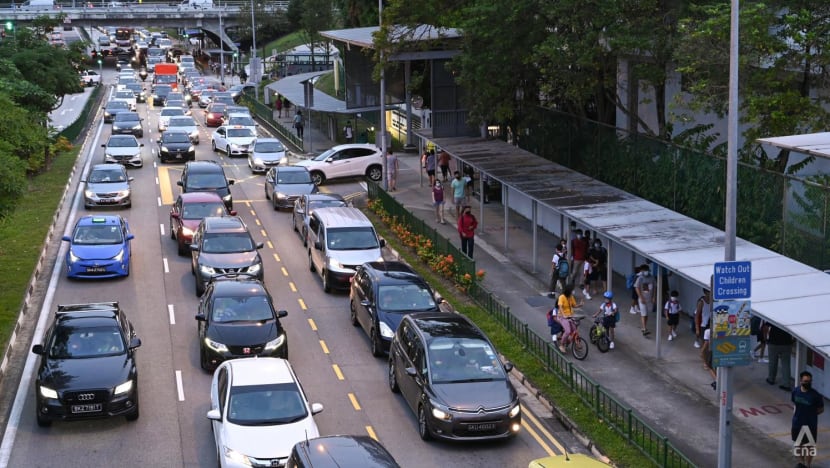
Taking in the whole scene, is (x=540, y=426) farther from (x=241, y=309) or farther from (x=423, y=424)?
(x=241, y=309)

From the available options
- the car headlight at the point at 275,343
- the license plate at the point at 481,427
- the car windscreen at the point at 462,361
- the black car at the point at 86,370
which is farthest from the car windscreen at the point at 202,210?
the license plate at the point at 481,427

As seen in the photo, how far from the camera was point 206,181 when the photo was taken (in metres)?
40.1

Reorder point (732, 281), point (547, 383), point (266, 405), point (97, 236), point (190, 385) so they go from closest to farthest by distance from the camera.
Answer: point (732, 281), point (266, 405), point (547, 383), point (190, 385), point (97, 236)

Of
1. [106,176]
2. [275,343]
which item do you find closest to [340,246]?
[275,343]

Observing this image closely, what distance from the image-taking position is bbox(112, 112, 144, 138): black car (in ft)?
196

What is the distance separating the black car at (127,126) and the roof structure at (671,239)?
1050 inches

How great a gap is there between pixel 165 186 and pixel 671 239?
84.2ft

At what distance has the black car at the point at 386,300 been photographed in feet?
79.9

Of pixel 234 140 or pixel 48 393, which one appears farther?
pixel 234 140

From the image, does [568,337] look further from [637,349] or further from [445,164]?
[445,164]

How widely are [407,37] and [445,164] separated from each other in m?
5.28

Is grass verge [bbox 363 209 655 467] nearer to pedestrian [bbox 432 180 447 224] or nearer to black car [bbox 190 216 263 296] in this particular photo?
black car [bbox 190 216 263 296]

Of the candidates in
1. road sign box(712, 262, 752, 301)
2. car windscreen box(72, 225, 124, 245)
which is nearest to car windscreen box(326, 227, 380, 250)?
car windscreen box(72, 225, 124, 245)

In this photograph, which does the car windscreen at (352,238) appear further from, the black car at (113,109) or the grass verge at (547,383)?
the black car at (113,109)
